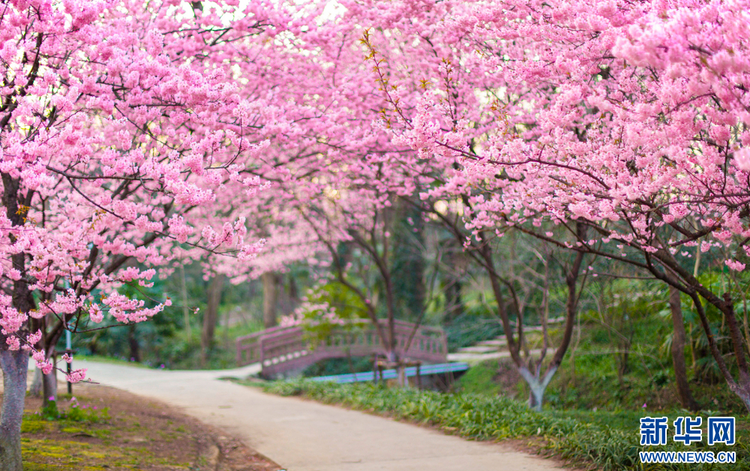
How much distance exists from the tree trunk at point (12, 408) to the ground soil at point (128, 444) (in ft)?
0.96

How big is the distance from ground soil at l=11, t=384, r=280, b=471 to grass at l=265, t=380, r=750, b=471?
2.44 metres

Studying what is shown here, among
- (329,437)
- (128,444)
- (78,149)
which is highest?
(78,149)

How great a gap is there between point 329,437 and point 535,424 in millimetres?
2464

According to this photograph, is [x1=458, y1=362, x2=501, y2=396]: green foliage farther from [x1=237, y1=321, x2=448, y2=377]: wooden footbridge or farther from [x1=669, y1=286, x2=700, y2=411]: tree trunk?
[x1=669, y1=286, x2=700, y2=411]: tree trunk

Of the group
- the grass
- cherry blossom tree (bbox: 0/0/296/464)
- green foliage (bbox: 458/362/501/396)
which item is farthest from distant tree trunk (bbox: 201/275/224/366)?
cherry blossom tree (bbox: 0/0/296/464)

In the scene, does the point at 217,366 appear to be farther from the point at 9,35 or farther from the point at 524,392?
the point at 9,35

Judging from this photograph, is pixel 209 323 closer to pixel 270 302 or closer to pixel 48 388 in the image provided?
pixel 270 302

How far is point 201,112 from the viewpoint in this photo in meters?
5.18

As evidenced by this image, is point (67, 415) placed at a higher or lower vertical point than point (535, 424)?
higher

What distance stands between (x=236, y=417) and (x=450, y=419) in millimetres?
3524

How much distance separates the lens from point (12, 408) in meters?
4.61

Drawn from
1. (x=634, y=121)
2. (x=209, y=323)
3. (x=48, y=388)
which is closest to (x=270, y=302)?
(x=209, y=323)

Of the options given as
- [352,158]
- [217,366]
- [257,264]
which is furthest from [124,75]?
[217,366]

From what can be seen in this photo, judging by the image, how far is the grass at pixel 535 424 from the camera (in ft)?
16.0
